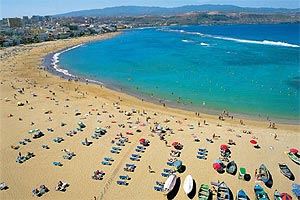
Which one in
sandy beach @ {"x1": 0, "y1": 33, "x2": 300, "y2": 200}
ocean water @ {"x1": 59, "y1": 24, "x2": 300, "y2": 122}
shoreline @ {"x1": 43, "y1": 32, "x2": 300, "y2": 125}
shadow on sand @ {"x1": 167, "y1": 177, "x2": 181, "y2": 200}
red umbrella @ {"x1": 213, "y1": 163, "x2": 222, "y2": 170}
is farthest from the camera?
ocean water @ {"x1": 59, "y1": 24, "x2": 300, "y2": 122}

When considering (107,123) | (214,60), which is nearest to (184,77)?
(214,60)

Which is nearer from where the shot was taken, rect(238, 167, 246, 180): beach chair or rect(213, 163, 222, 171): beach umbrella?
rect(238, 167, 246, 180): beach chair

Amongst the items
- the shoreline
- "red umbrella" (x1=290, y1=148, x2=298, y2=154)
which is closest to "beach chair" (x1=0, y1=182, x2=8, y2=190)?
the shoreline

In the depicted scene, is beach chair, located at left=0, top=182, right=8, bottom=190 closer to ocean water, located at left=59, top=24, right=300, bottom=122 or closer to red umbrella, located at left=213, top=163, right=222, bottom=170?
red umbrella, located at left=213, top=163, right=222, bottom=170

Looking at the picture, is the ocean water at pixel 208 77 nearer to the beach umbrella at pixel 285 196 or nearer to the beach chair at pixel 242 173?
the beach chair at pixel 242 173

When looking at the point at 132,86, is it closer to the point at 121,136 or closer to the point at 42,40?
the point at 121,136

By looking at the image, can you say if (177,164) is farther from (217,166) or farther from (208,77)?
(208,77)
